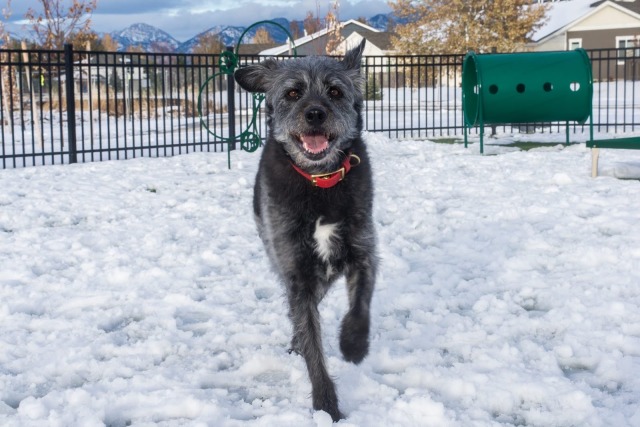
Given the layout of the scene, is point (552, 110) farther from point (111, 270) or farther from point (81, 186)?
point (111, 270)

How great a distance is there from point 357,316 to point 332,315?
53.2 inches

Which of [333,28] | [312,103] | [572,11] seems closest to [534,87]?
Answer: [312,103]

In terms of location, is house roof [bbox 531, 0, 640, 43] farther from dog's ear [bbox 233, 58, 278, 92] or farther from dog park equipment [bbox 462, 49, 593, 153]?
dog's ear [bbox 233, 58, 278, 92]

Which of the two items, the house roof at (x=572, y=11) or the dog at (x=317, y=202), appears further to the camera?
the house roof at (x=572, y=11)

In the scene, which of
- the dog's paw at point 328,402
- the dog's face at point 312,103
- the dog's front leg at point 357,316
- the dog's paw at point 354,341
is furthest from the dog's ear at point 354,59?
the dog's paw at point 328,402

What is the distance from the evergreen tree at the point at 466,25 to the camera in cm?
3947

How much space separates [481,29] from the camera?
39.8 metres

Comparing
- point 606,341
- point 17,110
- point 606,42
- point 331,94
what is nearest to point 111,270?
point 331,94

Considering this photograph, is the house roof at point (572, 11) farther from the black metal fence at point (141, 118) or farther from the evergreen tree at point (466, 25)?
the black metal fence at point (141, 118)

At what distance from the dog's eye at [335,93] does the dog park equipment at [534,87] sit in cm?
952

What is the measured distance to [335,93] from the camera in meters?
3.82

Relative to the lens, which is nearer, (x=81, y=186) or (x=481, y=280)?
(x=481, y=280)

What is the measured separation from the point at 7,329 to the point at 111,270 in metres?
1.37

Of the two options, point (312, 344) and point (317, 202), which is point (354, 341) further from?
point (317, 202)
